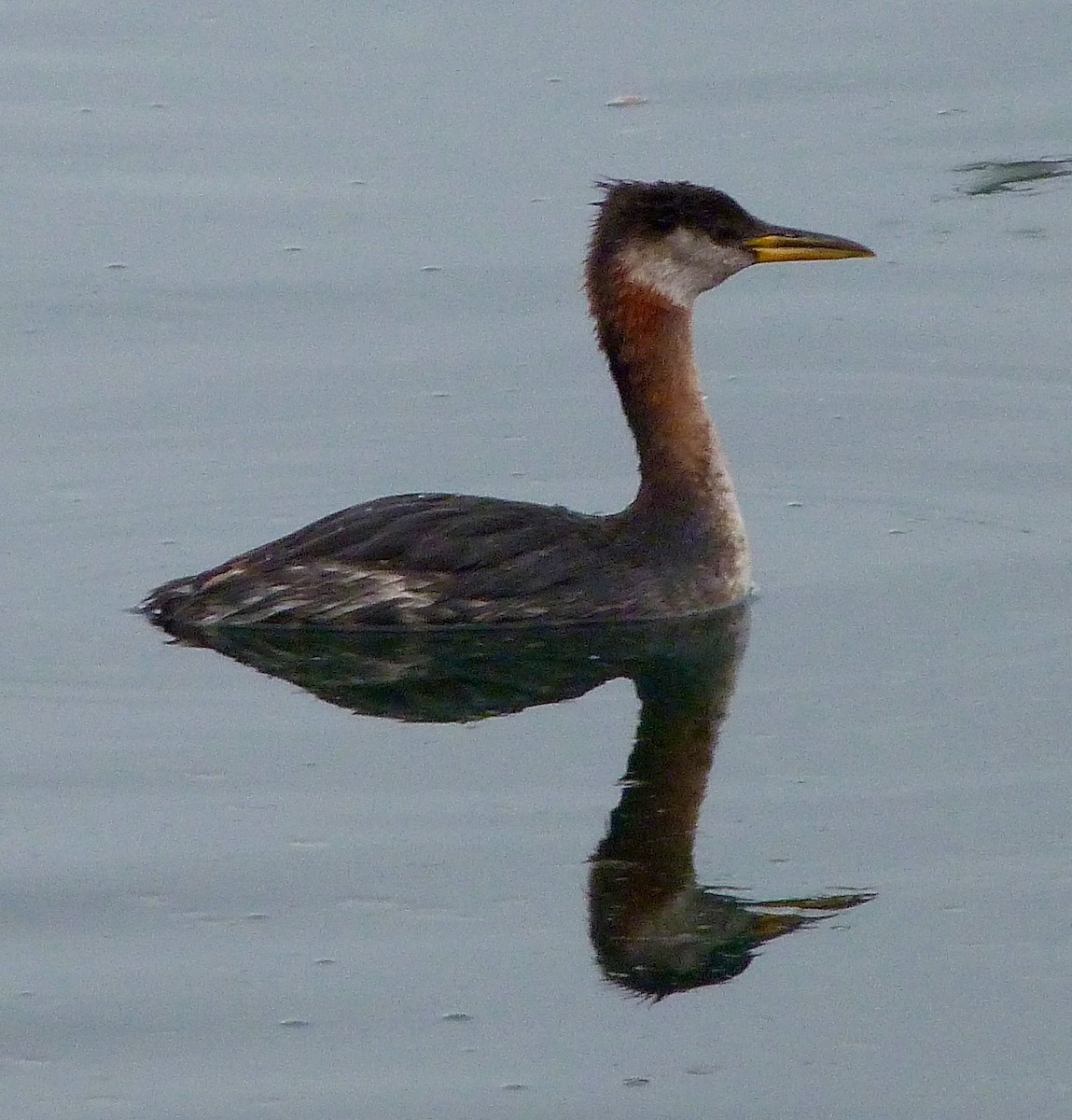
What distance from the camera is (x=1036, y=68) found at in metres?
14.7

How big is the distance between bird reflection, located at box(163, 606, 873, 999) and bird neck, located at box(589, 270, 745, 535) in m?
0.54

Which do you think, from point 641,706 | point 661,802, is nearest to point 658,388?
point 641,706

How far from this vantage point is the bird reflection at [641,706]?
23.6 ft

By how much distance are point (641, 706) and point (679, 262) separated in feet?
6.12

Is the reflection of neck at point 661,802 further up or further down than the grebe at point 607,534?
further down

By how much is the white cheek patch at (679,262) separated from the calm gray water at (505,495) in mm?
888

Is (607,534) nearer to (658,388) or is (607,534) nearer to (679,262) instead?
(658,388)

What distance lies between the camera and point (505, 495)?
10594 mm

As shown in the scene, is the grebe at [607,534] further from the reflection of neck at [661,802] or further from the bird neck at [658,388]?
the reflection of neck at [661,802]

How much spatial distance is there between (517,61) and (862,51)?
1788 millimetres

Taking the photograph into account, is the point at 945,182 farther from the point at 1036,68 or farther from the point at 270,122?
the point at 270,122

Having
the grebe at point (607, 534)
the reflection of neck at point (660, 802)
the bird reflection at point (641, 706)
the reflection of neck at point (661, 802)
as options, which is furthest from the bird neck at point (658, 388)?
the reflection of neck at point (661, 802)

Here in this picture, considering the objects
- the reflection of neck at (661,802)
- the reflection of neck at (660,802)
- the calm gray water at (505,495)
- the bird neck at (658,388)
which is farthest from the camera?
the bird neck at (658,388)

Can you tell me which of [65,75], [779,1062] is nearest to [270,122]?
[65,75]
